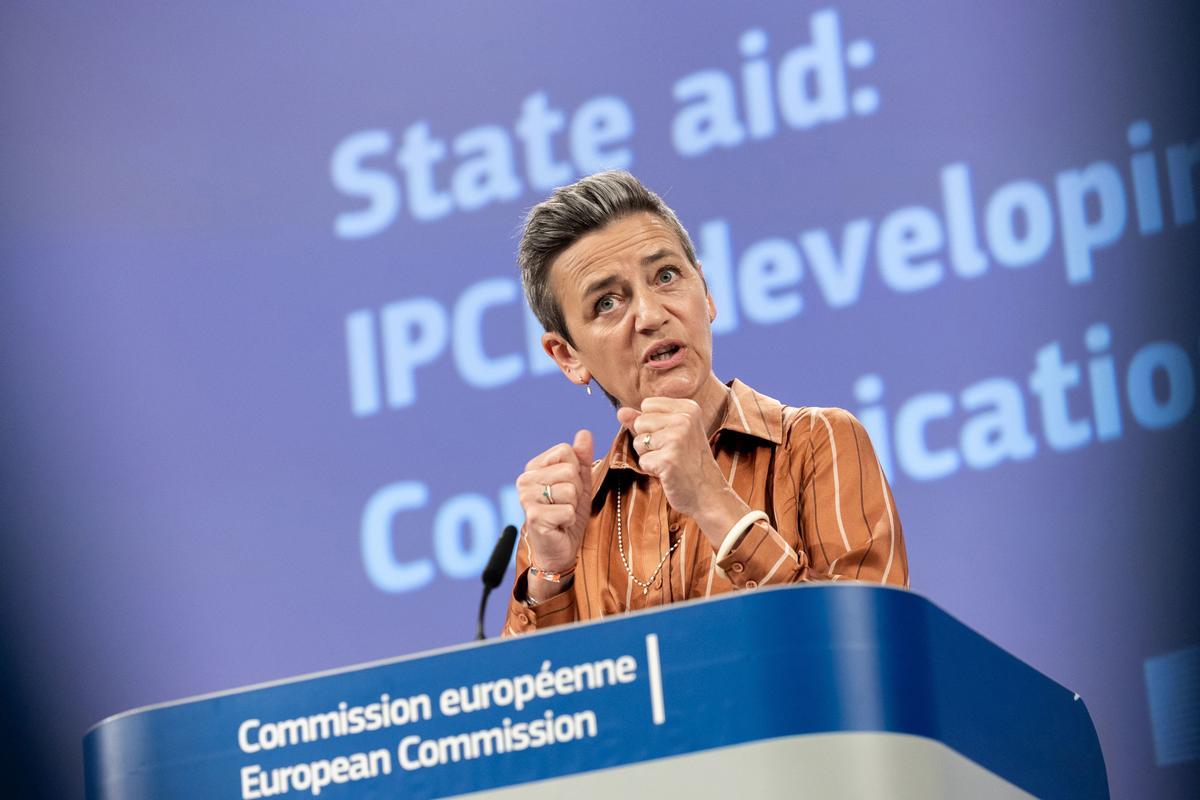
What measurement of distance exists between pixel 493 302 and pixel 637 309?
1.68 meters

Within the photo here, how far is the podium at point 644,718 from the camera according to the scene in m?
1.39

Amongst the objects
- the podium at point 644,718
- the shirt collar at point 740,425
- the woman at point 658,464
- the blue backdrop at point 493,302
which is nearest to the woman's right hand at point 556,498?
the woman at point 658,464

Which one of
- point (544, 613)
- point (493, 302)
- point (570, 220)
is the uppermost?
point (493, 302)

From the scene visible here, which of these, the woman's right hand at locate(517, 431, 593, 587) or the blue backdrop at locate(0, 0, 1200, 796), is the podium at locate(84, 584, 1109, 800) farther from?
the blue backdrop at locate(0, 0, 1200, 796)

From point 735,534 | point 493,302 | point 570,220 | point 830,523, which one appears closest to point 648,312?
point 570,220

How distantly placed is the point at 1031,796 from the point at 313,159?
10.1ft

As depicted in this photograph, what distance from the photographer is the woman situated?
202 cm

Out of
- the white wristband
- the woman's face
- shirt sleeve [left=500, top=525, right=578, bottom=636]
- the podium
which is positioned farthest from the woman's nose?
the podium

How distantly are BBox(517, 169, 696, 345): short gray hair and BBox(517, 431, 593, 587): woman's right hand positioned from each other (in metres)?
0.34

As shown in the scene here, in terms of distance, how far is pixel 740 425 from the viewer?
91.7 inches

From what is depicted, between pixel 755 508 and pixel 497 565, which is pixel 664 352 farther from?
pixel 497 565

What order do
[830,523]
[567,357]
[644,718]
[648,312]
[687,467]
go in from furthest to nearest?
1. [567,357]
2. [648,312]
3. [830,523]
4. [687,467]
5. [644,718]

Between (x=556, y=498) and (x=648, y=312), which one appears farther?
(x=648, y=312)

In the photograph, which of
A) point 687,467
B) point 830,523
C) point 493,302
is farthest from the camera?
point 493,302
